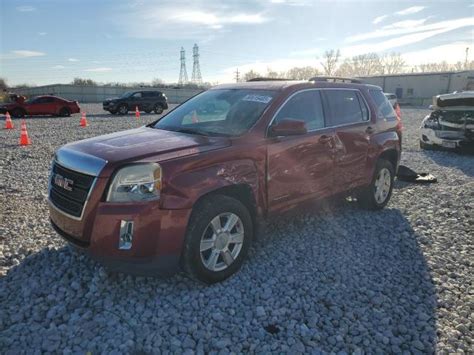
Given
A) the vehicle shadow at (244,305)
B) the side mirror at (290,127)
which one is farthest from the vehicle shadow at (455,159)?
the side mirror at (290,127)

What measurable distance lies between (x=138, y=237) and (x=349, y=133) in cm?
313

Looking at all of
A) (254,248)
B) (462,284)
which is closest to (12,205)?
(254,248)

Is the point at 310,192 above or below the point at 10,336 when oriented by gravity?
above

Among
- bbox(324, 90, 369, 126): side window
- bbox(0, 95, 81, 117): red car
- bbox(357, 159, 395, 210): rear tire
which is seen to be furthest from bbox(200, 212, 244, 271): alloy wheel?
bbox(0, 95, 81, 117): red car

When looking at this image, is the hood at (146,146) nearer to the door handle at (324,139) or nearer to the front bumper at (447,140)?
the door handle at (324,139)

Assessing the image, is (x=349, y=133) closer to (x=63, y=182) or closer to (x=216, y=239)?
(x=216, y=239)

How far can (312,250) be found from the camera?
171 inches

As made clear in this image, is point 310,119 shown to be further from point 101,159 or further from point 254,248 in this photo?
point 101,159

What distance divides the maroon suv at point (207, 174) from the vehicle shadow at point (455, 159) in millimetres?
5073

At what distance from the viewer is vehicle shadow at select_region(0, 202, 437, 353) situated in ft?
9.22

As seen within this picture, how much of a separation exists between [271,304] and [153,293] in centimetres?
105

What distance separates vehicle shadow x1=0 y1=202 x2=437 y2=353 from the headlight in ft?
3.08

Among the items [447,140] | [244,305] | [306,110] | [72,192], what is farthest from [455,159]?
[72,192]

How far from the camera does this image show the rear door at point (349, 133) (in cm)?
479
